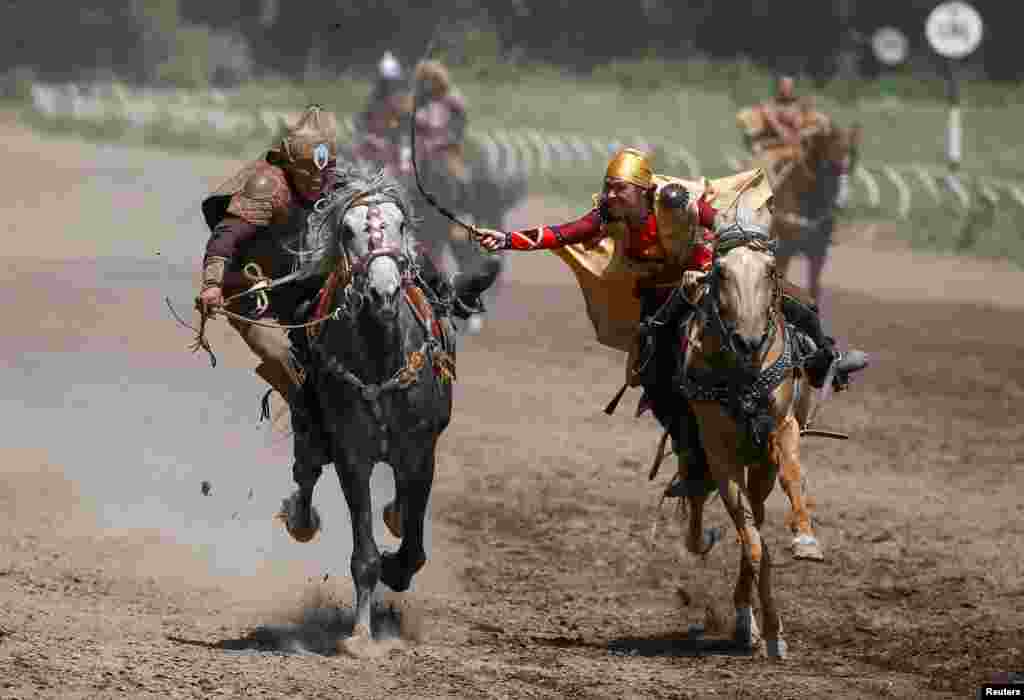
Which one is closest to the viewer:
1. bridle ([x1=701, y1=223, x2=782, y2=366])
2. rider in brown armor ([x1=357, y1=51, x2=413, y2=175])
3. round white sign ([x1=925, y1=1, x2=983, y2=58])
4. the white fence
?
bridle ([x1=701, y1=223, x2=782, y2=366])

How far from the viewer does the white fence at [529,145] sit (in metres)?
30.7

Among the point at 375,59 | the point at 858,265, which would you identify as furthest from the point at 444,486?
the point at 375,59

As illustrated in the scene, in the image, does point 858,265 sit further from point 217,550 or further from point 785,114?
point 217,550

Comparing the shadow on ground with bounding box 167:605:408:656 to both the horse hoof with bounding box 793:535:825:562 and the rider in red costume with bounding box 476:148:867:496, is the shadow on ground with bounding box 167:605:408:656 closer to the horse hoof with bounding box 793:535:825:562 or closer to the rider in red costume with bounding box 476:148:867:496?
the rider in red costume with bounding box 476:148:867:496

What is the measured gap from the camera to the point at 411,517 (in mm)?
9445

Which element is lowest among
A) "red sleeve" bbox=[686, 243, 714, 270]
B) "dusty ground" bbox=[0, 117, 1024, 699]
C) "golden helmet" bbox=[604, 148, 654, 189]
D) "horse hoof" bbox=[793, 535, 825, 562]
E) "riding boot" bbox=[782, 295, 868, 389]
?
"dusty ground" bbox=[0, 117, 1024, 699]

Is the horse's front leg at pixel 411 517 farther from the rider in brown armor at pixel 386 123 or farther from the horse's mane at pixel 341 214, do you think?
the rider in brown armor at pixel 386 123

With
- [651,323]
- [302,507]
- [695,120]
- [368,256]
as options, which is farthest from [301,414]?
[695,120]

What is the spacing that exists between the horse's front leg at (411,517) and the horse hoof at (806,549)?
163 cm

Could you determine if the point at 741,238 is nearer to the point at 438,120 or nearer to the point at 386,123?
the point at 438,120

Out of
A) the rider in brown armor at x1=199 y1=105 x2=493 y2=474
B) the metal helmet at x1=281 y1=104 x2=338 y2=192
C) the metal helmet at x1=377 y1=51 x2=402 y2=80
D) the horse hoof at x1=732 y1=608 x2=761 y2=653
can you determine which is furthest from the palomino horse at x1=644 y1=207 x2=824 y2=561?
the metal helmet at x1=377 y1=51 x2=402 y2=80

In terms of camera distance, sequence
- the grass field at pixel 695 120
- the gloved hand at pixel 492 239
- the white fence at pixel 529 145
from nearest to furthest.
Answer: the gloved hand at pixel 492 239 < the grass field at pixel 695 120 < the white fence at pixel 529 145

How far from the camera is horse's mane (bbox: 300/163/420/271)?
881 centimetres

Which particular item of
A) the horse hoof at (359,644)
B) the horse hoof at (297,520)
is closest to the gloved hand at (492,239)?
the horse hoof at (297,520)
